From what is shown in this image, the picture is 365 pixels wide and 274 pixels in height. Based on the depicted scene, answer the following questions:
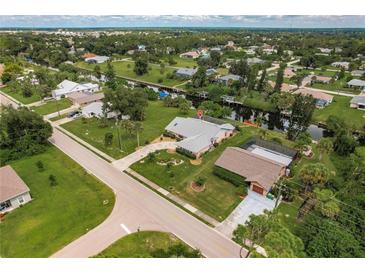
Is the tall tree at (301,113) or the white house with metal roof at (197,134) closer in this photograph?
the white house with metal roof at (197,134)

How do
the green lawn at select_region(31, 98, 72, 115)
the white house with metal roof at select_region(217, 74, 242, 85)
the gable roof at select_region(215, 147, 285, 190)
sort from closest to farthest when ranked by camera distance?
the gable roof at select_region(215, 147, 285, 190) → the green lawn at select_region(31, 98, 72, 115) → the white house with metal roof at select_region(217, 74, 242, 85)

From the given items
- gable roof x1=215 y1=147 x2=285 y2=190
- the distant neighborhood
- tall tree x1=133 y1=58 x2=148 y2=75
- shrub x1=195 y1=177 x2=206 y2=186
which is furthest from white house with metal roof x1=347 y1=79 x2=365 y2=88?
shrub x1=195 y1=177 x2=206 y2=186

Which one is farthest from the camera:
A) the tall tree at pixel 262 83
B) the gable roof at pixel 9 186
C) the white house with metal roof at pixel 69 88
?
the tall tree at pixel 262 83

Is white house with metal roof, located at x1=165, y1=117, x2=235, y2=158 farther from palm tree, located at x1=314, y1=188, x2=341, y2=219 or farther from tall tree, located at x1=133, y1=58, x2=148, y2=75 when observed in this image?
tall tree, located at x1=133, y1=58, x2=148, y2=75

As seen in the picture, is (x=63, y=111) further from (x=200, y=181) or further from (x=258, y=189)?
(x=258, y=189)

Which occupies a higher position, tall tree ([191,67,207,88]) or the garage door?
tall tree ([191,67,207,88])

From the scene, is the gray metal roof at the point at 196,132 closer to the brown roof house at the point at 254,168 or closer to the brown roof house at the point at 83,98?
the brown roof house at the point at 254,168

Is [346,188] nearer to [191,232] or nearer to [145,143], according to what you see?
[191,232]

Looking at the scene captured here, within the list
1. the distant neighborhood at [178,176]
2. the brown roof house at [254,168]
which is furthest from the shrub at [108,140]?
the brown roof house at [254,168]
